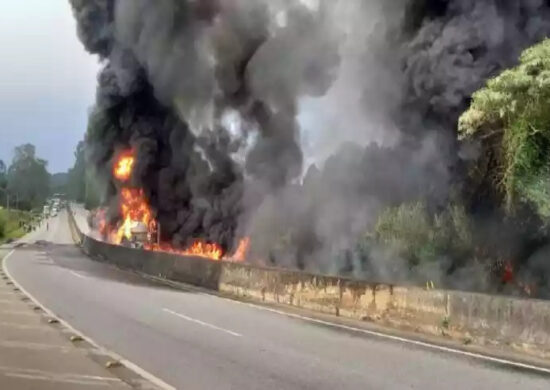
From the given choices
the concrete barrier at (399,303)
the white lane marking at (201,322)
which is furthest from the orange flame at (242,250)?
the white lane marking at (201,322)

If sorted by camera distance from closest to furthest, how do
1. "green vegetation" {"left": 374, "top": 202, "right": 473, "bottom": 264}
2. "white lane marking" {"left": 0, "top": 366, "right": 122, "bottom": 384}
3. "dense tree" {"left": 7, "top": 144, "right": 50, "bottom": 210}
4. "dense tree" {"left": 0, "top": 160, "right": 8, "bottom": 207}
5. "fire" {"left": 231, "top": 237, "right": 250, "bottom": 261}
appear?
"white lane marking" {"left": 0, "top": 366, "right": 122, "bottom": 384} → "green vegetation" {"left": 374, "top": 202, "right": 473, "bottom": 264} → "fire" {"left": 231, "top": 237, "right": 250, "bottom": 261} → "dense tree" {"left": 0, "top": 160, "right": 8, "bottom": 207} → "dense tree" {"left": 7, "top": 144, "right": 50, "bottom": 210}

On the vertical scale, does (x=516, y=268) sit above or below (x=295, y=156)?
below

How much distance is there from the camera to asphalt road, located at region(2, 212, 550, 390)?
9.49m

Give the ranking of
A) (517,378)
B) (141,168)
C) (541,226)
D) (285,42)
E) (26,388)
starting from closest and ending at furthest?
(26,388)
(517,378)
(541,226)
(285,42)
(141,168)

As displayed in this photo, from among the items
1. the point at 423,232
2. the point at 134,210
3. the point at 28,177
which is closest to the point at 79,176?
the point at 28,177

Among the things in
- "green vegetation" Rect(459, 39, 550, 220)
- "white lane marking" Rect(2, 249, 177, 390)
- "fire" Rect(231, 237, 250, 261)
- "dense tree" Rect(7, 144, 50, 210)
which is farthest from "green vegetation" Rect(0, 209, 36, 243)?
"green vegetation" Rect(459, 39, 550, 220)

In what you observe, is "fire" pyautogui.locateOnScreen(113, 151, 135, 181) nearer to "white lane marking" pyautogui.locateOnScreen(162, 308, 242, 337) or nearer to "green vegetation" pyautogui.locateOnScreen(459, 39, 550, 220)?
"white lane marking" pyautogui.locateOnScreen(162, 308, 242, 337)

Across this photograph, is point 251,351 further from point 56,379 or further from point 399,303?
point 399,303

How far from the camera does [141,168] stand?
4700 centimetres

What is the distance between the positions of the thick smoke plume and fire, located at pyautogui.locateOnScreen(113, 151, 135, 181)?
62 cm

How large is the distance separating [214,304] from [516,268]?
725 cm

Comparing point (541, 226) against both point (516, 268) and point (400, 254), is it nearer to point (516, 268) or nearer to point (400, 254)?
point (516, 268)

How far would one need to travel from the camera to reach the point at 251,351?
467 inches

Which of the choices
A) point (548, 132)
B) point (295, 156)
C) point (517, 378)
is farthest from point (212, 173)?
point (517, 378)
